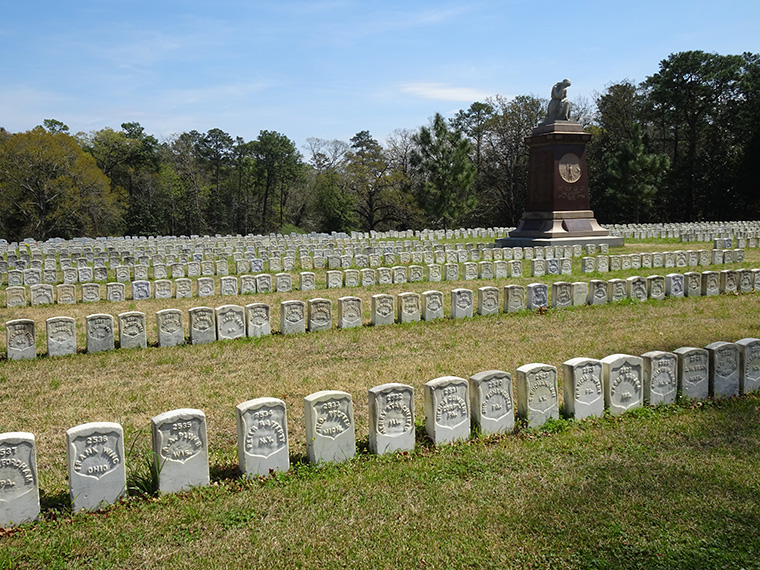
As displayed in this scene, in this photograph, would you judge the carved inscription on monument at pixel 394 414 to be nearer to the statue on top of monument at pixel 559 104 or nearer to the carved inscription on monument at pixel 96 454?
the carved inscription on monument at pixel 96 454

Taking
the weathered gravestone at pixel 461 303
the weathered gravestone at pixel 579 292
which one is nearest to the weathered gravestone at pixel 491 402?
the weathered gravestone at pixel 461 303

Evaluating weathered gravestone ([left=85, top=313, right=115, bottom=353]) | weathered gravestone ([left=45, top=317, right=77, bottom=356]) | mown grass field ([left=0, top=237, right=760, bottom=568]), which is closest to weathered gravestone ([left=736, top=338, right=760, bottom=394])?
mown grass field ([left=0, top=237, right=760, bottom=568])

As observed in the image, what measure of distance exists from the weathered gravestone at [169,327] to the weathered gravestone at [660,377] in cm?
638

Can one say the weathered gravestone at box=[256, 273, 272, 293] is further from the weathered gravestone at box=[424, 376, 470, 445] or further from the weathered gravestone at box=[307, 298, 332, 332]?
the weathered gravestone at box=[424, 376, 470, 445]

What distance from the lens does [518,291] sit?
38.7 feet

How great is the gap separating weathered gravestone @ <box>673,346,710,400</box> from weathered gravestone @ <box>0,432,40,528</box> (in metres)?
5.65

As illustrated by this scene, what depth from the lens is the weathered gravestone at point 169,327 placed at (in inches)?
366

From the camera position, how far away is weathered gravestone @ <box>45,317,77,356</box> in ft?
28.9

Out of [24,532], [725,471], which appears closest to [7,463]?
[24,532]

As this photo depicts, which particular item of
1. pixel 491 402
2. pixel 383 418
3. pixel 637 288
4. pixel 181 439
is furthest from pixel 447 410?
pixel 637 288

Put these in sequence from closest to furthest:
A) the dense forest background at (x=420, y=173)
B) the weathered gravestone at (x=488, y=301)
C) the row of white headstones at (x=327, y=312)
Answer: the row of white headstones at (x=327, y=312) → the weathered gravestone at (x=488, y=301) → the dense forest background at (x=420, y=173)

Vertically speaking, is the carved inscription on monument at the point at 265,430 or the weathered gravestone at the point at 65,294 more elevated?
the weathered gravestone at the point at 65,294

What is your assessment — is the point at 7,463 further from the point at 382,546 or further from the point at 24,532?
the point at 382,546

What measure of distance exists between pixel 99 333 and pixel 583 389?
6.74 meters
